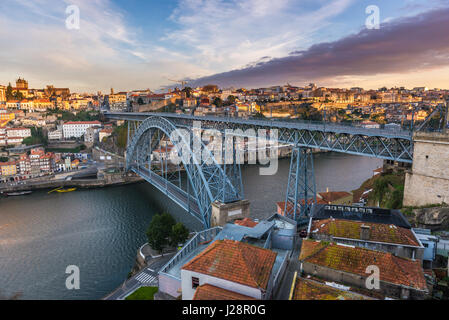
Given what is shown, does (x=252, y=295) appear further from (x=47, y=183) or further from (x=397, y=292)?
(x=47, y=183)

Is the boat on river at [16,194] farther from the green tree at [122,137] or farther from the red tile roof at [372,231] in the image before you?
the red tile roof at [372,231]

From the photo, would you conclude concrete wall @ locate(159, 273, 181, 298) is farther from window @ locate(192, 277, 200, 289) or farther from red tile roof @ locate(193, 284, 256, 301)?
red tile roof @ locate(193, 284, 256, 301)

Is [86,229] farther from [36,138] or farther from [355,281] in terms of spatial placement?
[36,138]

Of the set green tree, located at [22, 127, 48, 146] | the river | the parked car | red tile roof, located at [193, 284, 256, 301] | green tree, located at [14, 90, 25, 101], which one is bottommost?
the river

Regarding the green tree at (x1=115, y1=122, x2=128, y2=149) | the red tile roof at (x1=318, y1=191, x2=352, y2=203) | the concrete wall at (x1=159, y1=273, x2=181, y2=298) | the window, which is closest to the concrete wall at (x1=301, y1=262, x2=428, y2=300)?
the window

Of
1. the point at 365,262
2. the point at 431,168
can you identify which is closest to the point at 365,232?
the point at 365,262

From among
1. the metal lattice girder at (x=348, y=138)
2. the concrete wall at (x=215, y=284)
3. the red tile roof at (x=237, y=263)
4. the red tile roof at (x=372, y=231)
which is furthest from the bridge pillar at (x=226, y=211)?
the concrete wall at (x=215, y=284)

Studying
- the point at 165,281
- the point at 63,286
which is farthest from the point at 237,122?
the point at 63,286
